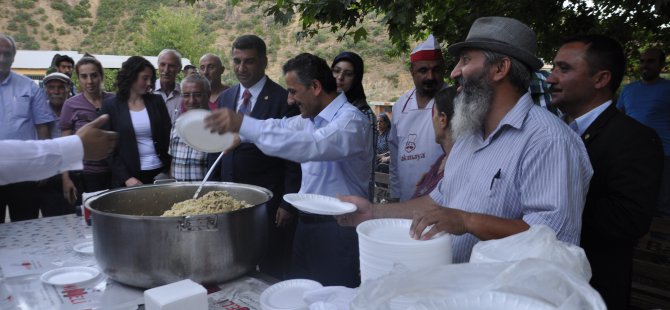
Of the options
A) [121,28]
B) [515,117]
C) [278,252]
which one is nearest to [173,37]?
[121,28]

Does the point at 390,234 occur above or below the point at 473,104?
below

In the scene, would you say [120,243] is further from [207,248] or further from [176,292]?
[176,292]

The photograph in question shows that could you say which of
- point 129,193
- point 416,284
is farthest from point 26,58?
point 416,284

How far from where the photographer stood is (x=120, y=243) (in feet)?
5.15

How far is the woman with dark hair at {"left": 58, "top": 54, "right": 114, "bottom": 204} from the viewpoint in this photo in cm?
399

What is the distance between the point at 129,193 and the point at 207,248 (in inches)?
29.7

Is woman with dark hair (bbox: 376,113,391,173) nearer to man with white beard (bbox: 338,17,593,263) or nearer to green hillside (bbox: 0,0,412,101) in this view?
man with white beard (bbox: 338,17,593,263)

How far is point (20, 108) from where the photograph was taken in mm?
3871

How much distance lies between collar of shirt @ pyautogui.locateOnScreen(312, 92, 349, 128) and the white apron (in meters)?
0.88

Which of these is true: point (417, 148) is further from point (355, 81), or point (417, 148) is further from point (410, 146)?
point (355, 81)

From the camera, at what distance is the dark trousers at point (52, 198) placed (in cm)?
385

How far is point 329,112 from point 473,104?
3.24 feet

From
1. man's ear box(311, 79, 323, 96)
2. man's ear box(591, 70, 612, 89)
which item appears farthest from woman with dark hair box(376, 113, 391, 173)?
man's ear box(591, 70, 612, 89)

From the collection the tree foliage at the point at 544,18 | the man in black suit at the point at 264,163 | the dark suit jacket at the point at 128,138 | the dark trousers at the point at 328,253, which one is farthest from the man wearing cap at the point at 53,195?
the dark trousers at the point at 328,253
